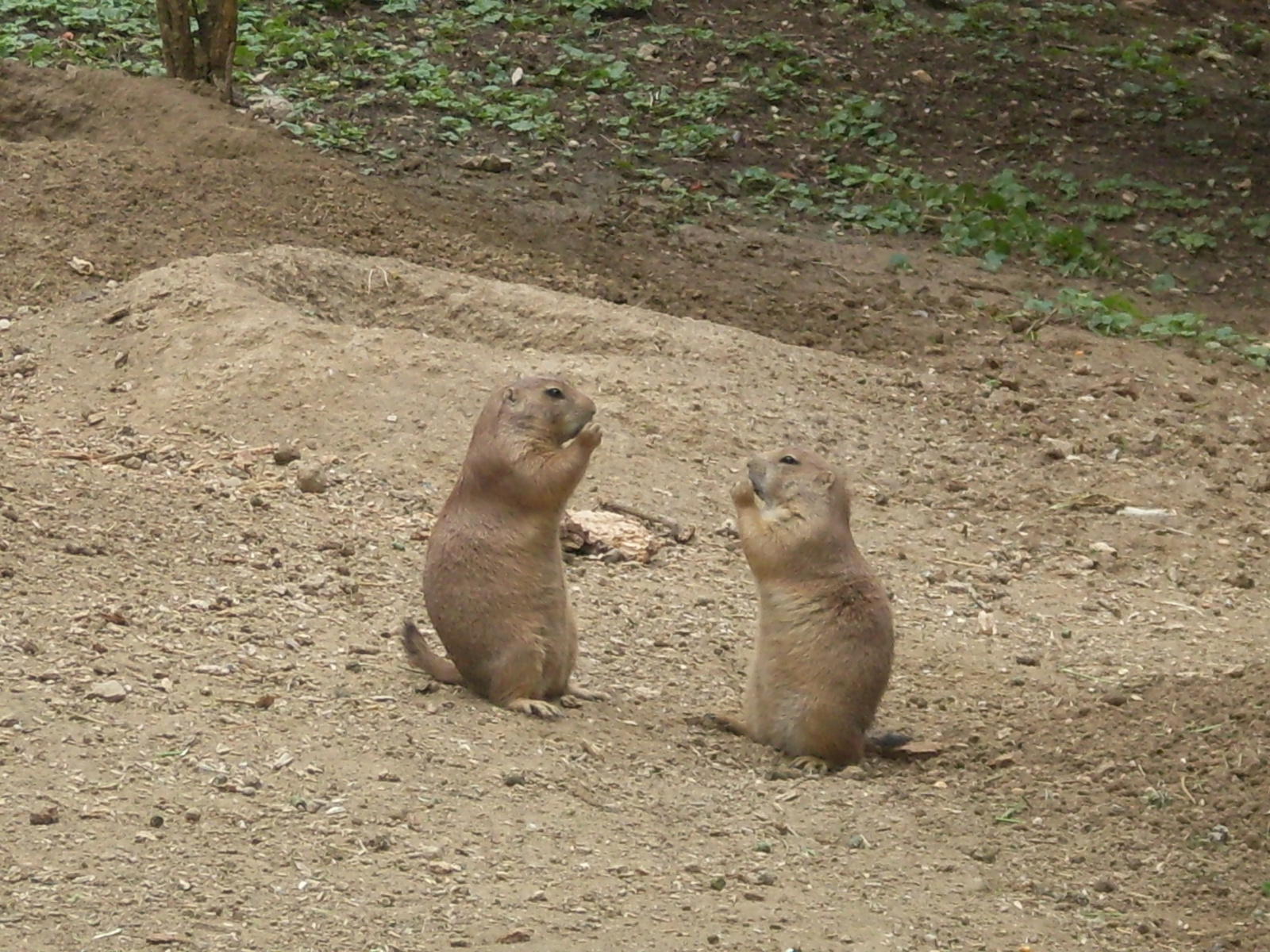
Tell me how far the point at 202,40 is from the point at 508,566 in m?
7.54

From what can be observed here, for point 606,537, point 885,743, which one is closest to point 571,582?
point 606,537

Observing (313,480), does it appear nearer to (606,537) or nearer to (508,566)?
(606,537)

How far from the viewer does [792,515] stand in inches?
241

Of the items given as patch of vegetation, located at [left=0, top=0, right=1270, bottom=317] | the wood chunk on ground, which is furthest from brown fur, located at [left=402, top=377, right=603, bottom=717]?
patch of vegetation, located at [left=0, top=0, right=1270, bottom=317]

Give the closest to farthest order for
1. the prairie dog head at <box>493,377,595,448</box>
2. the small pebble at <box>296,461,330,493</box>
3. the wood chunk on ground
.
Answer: the prairie dog head at <box>493,377,595,448</box>
the wood chunk on ground
the small pebble at <box>296,461,330,493</box>

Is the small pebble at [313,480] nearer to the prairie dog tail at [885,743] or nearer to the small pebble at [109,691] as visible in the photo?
the small pebble at [109,691]

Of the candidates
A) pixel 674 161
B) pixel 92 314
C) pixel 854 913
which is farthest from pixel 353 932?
pixel 674 161

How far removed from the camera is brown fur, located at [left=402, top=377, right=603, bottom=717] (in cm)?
571

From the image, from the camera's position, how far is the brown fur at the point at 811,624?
5816 mm

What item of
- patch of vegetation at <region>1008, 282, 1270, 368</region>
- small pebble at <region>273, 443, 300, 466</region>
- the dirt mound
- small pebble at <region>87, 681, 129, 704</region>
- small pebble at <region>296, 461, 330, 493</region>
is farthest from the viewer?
patch of vegetation at <region>1008, 282, 1270, 368</region>

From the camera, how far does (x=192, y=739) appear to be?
5094 mm

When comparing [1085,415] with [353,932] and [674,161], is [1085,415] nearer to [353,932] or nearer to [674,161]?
Answer: [674,161]

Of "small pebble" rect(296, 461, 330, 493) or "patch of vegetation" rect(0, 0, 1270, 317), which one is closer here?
"small pebble" rect(296, 461, 330, 493)

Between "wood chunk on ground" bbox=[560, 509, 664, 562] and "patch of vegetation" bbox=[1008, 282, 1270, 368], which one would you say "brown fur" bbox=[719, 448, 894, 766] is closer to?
"wood chunk on ground" bbox=[560, 509, 664, 562]
